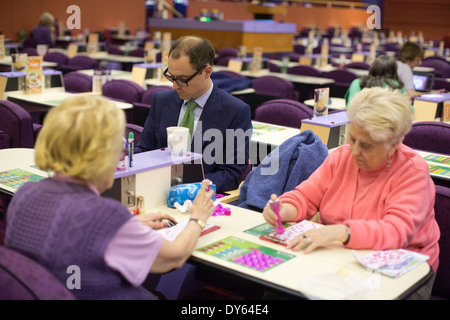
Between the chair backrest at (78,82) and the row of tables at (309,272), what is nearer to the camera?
the row of tables at (309,272)

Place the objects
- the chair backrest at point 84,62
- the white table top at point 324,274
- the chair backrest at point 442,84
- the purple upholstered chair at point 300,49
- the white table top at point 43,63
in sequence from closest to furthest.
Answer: the white table top at point 324,274
the chair backrest at point 442,84
the white table top at point 43,63
the chair backrest at point 84,62
the purple upholstered chair at point 300,49

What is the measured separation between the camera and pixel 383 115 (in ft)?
7.25

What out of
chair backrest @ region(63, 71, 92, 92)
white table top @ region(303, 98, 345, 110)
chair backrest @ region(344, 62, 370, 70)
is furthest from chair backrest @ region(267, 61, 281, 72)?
chair backrest @ region(63, 71, 92, 92)

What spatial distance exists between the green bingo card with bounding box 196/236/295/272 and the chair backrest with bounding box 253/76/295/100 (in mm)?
4821

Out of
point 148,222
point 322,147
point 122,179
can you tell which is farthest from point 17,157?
Result: point 322,147

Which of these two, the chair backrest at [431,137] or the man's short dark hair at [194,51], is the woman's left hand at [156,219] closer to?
the man's short dark hair at [194,51]

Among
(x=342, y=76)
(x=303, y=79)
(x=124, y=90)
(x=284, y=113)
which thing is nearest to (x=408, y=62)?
(x=303, y=79)

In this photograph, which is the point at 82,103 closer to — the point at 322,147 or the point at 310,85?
the point at 322,147

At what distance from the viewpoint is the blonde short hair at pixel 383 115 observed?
87.0 inches

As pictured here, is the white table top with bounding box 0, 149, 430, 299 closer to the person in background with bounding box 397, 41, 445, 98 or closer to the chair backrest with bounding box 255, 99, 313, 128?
the chair backrest with bounding box 255, 99, 313, 128

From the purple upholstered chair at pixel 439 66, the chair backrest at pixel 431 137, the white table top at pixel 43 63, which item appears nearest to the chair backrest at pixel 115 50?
the white table top at pixel 43 63

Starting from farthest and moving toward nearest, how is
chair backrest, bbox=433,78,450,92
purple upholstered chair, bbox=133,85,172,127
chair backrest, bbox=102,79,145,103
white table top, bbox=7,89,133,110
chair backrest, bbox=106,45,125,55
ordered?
chair backrest, bbox=106,45,125,55 → chair backrest, bbox=433,78,450,92 → chair backrest, bbox=102,79,145,103 → white table top, bbox=7,89,133,110 → purple upholstered chair, bbox=133,85,172,127

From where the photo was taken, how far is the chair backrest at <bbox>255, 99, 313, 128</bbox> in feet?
15.1

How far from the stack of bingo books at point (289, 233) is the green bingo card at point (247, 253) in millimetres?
73
